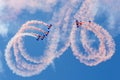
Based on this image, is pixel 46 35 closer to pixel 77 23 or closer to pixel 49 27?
pixel 49 27

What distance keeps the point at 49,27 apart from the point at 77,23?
662 cm

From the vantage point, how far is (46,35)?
3081 inches

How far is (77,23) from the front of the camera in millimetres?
77438

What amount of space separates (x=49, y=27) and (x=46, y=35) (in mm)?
2274

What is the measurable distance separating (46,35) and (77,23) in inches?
292

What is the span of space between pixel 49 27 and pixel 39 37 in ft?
10.9

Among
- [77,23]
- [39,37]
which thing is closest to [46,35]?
[39,37]

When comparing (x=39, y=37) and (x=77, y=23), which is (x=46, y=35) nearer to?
(x=39, y=37)

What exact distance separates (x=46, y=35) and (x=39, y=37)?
1.66 m

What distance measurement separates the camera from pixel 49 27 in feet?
261
